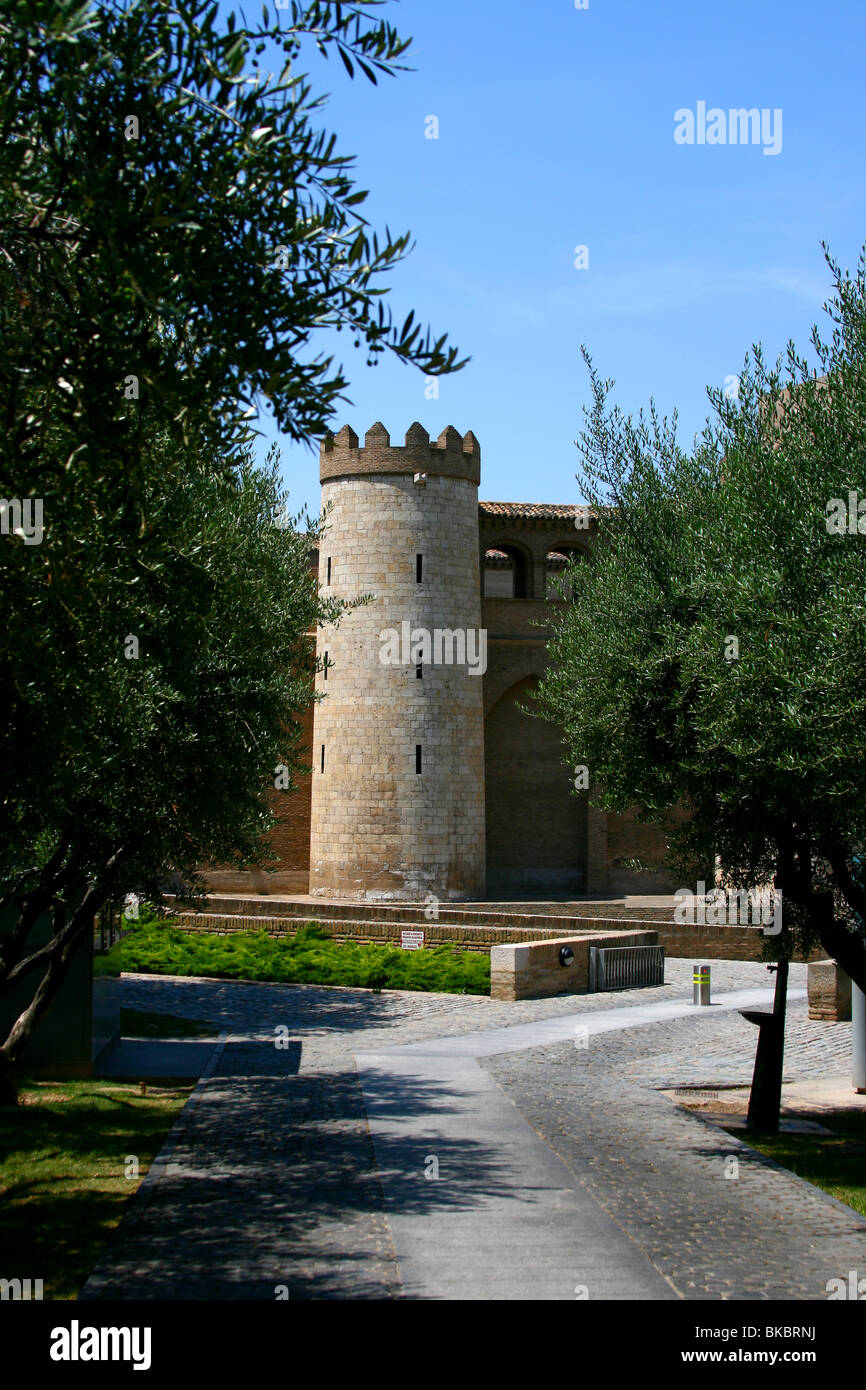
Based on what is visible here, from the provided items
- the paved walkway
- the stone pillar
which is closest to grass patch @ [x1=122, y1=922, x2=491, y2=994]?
the paved walkway

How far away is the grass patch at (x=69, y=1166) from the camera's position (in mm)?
8117

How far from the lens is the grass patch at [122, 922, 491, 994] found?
2289 centimetres

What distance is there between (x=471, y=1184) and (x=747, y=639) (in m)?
4.46

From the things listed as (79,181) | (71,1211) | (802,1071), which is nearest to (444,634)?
(802,1071)

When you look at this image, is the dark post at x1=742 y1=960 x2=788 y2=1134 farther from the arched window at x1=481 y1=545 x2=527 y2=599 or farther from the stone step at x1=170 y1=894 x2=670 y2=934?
the arched window at x1=481 y1=545 x2=527 y2=599

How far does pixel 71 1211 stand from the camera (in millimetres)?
9203

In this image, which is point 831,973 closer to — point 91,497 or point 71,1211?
point 71,1211

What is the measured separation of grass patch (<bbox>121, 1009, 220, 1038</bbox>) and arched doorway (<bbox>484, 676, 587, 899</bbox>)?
21.0 metres

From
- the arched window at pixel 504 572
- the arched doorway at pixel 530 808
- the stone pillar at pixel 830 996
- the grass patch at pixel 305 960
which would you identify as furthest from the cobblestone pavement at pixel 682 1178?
the arched window at pixel 504 572

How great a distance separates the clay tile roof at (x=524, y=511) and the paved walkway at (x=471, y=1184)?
23986 mm

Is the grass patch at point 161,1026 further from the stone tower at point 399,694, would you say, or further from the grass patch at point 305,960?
the stone tower at point 399,694

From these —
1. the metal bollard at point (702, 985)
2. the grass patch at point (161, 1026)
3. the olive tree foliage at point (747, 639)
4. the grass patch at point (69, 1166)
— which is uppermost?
the olive tree foliage at point (747, 639)

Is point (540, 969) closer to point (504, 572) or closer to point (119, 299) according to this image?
point (119, 299)

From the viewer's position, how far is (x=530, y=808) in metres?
40.5
